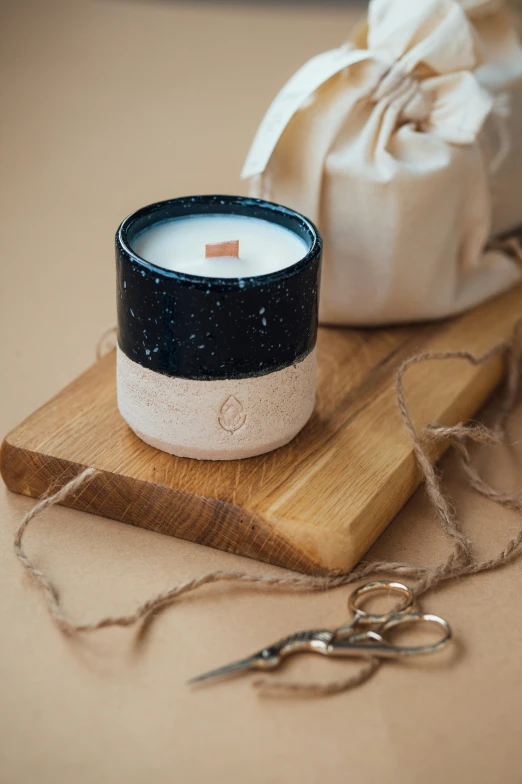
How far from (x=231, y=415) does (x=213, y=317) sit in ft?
0.23

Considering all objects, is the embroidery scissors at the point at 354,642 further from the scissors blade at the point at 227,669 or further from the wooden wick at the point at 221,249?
the wooden wick at the point at 221,249

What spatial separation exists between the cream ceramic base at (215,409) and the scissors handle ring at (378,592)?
0.40ft

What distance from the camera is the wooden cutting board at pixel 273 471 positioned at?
637 millimetres

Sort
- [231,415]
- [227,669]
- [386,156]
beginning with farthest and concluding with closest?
[386,156]
[231,415]
[227,669]

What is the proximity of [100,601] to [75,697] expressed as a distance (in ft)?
0.24

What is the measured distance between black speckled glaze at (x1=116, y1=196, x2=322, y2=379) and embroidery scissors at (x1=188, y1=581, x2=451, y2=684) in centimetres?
17

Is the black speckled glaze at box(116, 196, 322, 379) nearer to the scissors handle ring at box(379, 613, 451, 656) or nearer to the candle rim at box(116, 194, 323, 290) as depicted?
the candle rim at box(116, 194, 323, 290)

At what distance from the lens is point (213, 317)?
0.63m

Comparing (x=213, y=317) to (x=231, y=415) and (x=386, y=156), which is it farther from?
(x=386, y=156)

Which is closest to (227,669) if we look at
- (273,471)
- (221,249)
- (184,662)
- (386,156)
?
(184,662)

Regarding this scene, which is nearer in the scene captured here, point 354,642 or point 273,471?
point 354,642

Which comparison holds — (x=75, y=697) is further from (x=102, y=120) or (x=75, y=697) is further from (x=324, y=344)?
(x=102, y=120)

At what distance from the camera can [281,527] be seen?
2.07 ft

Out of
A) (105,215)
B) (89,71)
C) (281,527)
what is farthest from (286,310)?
(89,71)
